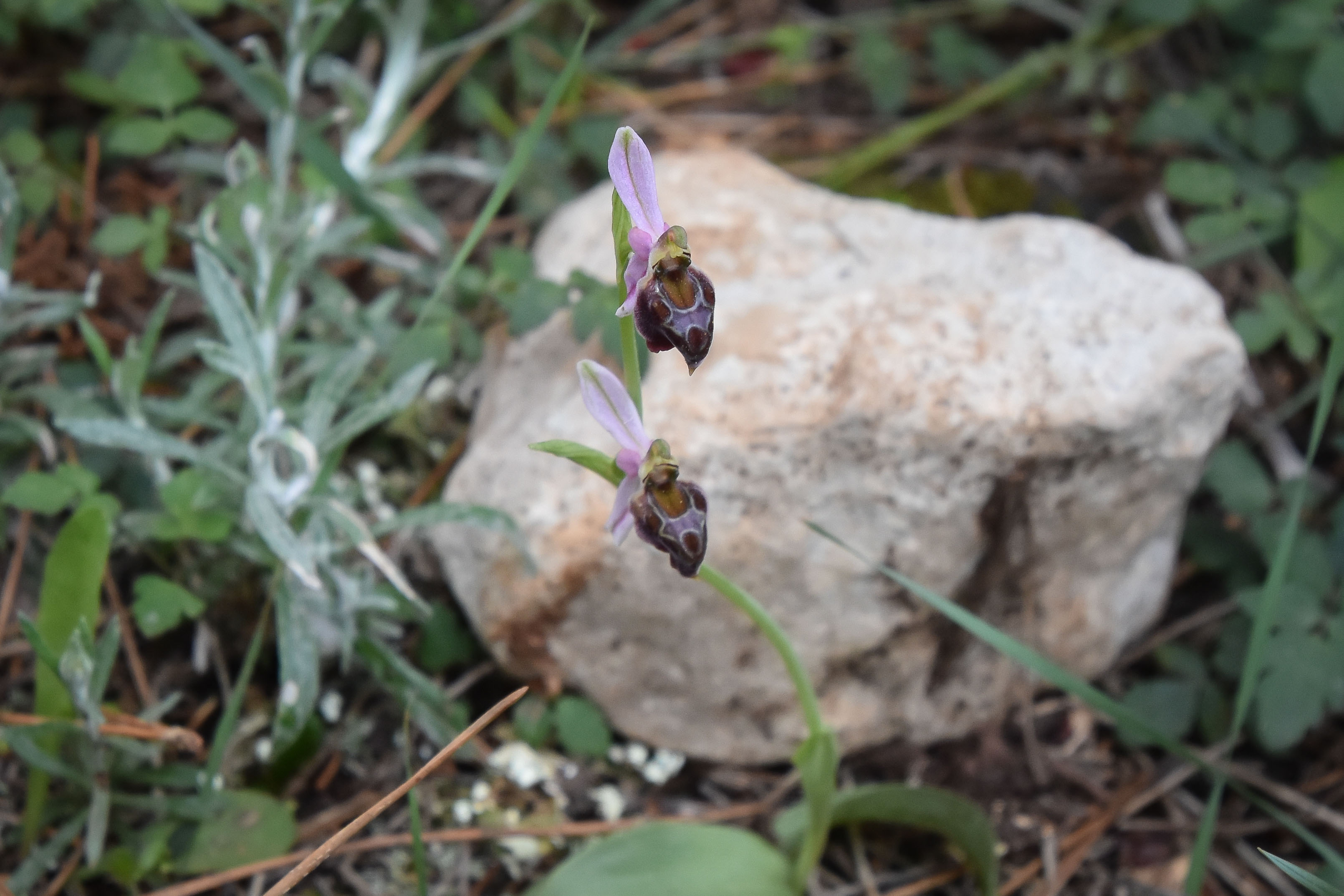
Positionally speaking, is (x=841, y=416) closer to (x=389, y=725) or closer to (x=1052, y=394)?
(x=1052, y=394)

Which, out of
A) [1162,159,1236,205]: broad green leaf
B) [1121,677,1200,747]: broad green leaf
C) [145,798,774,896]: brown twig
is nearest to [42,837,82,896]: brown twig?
[145,798,774,896]: brown twig

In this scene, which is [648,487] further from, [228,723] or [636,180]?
[228,723]

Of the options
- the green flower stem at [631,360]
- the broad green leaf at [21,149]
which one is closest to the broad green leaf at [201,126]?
the broad green leaf at [21,149]

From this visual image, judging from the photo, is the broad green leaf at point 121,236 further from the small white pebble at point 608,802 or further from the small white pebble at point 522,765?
the small white pebble at point 608,802

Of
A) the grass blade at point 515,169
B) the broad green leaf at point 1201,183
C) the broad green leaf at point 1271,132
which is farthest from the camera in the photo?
the broad green leaf at point 1271,132

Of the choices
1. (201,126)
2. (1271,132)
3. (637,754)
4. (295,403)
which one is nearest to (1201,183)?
(1271,132)

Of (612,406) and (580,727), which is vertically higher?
(612,406)

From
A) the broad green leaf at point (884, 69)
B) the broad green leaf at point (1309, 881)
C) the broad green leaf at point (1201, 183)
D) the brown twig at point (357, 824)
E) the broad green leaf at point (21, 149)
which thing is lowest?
the broad green leaf at point (1309, 881)
